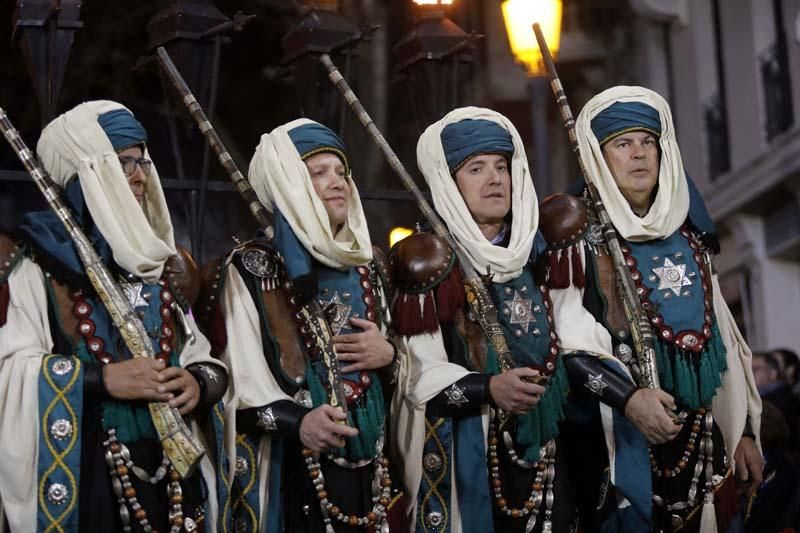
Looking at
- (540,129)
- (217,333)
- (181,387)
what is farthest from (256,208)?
(540,129)

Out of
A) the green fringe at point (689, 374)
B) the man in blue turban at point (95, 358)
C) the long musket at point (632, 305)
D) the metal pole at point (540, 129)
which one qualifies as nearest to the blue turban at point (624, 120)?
the long musket at point (632, 305)

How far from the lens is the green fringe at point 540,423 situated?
6035mm

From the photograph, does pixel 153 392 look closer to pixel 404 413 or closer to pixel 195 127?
pixel 404 413

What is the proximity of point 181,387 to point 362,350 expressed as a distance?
2.38 ft

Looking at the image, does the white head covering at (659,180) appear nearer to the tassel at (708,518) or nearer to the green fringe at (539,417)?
the green fringe at (539,417)

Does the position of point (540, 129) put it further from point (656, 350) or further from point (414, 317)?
point (414, 317)

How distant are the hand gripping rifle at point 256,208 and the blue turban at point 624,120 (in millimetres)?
1395

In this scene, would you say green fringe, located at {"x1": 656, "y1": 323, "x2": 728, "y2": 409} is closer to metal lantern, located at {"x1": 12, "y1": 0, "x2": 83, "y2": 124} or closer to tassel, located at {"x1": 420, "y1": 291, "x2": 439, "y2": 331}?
tassel, located at {"x1": 420, "y1": 291, "x2": 439, "y2": 331}

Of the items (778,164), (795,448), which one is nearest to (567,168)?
(778,164)

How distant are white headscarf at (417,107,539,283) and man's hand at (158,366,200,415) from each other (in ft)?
4.20

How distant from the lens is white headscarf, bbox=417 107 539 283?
6.12 meters

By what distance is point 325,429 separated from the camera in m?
5.54

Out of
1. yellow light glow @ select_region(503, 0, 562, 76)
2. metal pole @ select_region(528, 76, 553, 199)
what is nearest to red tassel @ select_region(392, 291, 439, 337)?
yellow light glow @ select_region(503, 0, 562, 76)

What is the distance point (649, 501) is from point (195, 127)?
2530 millimetres
